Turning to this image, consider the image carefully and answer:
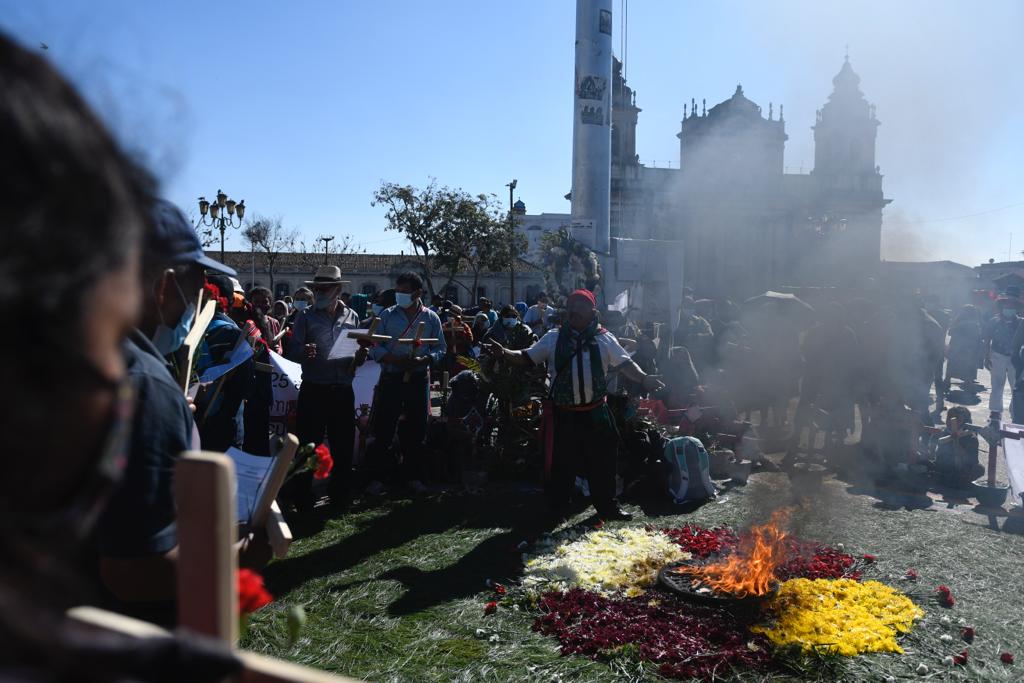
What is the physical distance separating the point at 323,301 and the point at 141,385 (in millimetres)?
5920

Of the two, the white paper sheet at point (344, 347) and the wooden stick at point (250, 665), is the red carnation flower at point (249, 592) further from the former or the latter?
the white paper sheet at point (344, 347)

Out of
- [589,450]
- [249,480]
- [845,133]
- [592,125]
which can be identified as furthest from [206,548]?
[845,133]

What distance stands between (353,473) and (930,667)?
595cm

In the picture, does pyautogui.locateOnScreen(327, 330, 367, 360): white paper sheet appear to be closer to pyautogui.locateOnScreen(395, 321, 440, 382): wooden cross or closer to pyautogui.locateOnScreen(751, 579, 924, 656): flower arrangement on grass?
pyautogui.locateOnScreen(395, 321, 440, 382): wooden cross

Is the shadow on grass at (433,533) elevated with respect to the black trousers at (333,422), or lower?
lower

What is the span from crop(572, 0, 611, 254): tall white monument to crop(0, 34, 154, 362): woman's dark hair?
26117mm

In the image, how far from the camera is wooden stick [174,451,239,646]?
45.2 inches

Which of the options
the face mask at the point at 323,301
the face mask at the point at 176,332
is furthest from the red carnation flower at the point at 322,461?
the face mask at the point at 323,301

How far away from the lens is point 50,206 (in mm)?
716

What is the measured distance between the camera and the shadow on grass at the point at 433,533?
565cm

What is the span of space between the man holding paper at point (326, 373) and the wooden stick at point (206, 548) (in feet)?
21.1

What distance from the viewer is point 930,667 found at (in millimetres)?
4559

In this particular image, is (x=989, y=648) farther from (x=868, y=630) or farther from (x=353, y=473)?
(x=353, y=473)

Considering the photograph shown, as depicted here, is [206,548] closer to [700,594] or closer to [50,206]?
[50,206]
